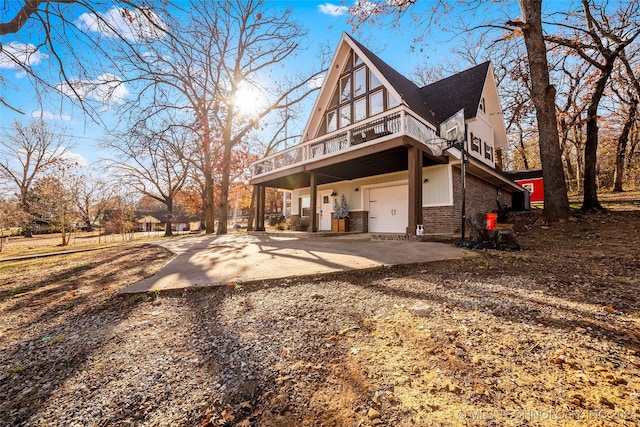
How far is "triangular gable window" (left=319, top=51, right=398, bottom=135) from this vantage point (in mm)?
11641

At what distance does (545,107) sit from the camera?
8.73m

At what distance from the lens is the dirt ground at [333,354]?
145 cm

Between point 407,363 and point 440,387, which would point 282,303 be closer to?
point 407,363

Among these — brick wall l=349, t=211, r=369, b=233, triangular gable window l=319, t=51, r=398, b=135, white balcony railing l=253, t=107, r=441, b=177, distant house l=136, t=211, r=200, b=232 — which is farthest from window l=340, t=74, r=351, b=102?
distant house l=136, t=211, r=200, b=232

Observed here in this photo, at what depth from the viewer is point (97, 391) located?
1.70 m

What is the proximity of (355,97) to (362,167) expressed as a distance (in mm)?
4352

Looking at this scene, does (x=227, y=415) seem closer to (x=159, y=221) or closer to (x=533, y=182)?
(x=533, y=182)

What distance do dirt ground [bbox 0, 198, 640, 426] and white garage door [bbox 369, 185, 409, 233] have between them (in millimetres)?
7341

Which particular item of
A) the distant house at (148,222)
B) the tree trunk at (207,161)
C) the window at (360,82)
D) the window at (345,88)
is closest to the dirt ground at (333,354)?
the window at (360,82)

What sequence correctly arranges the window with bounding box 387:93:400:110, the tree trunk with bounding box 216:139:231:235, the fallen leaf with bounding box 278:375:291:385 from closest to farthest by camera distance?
the fallen leaf with bounding box 278:375:291:385 < the window with bounding box 387:93:400:110 < the tree trunk with bounding box 216:139:231:235

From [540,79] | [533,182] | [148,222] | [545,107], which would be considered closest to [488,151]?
[545,107]

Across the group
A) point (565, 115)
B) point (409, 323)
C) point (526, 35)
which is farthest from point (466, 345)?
point (565, 115)

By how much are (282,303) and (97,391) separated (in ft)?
5.58

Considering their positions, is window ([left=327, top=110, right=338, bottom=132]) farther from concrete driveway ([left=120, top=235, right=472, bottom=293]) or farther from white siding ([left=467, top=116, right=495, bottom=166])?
concrete driveway ([left=120, top=235, right=472, bottom=293])
